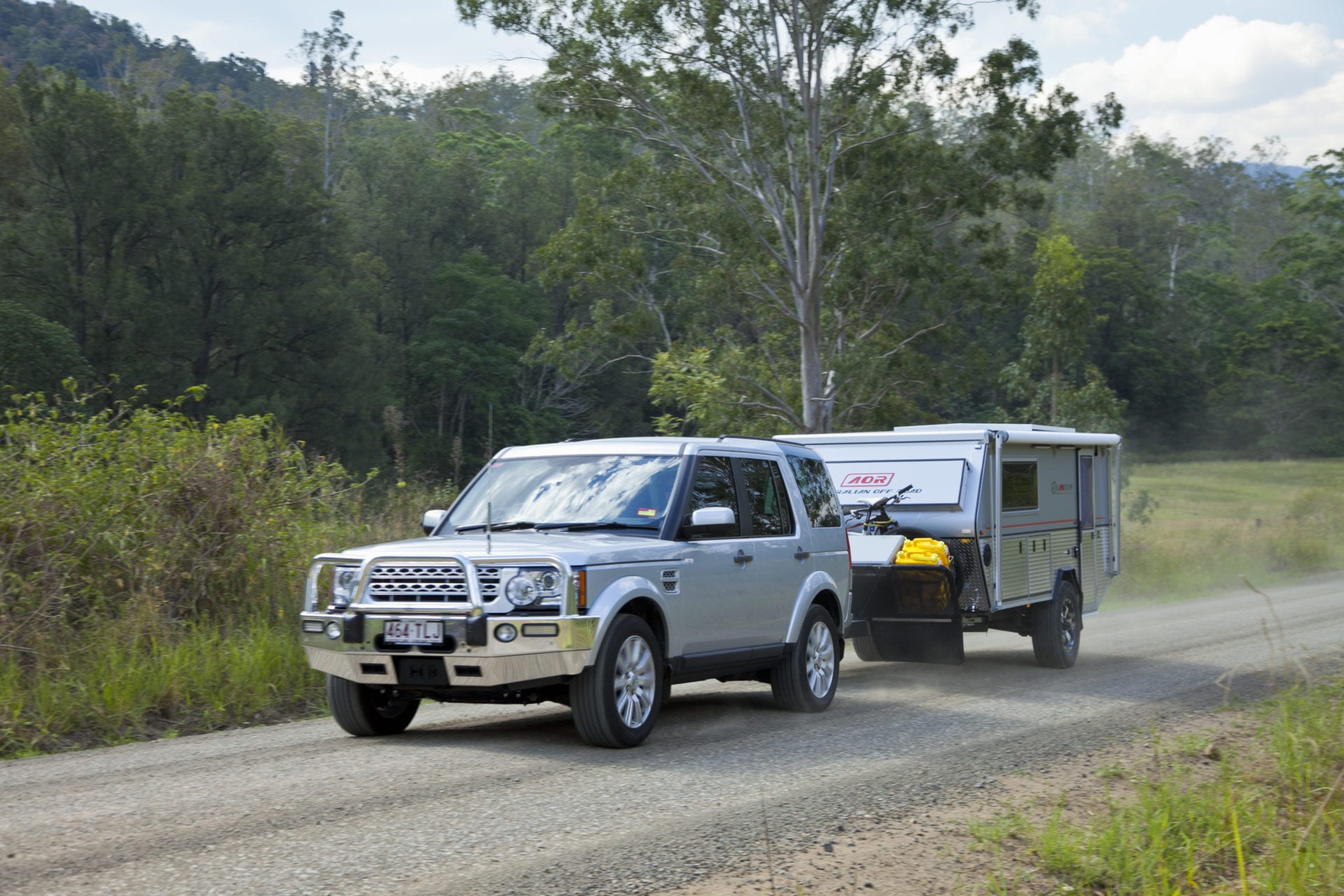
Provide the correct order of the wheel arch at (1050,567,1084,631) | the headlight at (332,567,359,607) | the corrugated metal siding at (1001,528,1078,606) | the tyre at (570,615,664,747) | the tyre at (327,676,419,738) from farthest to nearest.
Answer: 1. the wheel arch at (1050,567,1084,631)
2. the corrugated metal siding at (1001,528,1078,606)
3. the tyre at (327,676,419,738)
4. the headlight at (332,567,359,607)
5. the tyre at (570,615,664,747)

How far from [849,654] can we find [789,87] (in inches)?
716

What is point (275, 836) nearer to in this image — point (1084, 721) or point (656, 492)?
point (656, 492)

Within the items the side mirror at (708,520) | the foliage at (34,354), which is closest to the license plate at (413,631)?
the side mirror at (708,520)

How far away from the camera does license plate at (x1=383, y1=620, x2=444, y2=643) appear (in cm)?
809

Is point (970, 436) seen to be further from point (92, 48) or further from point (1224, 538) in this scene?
point (92, 48)

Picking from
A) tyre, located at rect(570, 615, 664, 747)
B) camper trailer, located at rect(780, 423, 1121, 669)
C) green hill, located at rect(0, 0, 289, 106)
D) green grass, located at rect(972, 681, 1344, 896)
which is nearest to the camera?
green grass, located at rect(972, 681, 1344, 896)

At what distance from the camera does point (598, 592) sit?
27.1 feet

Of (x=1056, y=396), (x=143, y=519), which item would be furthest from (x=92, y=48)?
(x=143, y=519)

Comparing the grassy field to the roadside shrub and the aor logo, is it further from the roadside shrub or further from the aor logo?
the roadside shrub

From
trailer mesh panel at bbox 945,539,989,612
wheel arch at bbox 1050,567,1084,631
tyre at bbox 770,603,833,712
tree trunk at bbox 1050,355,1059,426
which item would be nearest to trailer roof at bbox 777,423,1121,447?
trailer mesh panel at bbox 945,539,989,612

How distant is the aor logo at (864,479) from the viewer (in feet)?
44.7

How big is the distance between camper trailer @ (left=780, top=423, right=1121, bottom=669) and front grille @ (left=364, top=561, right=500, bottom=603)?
484 cm

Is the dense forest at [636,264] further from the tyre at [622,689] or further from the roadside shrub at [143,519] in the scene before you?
the tyre at [622,689]

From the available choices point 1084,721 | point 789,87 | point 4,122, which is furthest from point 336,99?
point 1084,721
